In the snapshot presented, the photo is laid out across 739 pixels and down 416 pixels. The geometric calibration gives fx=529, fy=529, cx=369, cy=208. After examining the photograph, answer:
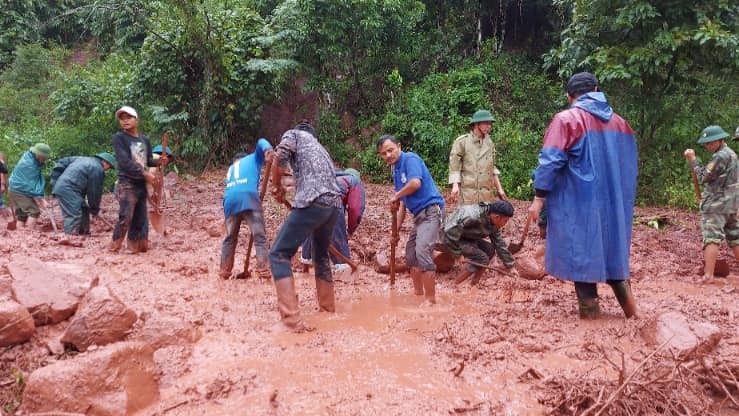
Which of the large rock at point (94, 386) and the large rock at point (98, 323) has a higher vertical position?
the large rock at point (98, 323)

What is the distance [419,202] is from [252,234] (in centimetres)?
179

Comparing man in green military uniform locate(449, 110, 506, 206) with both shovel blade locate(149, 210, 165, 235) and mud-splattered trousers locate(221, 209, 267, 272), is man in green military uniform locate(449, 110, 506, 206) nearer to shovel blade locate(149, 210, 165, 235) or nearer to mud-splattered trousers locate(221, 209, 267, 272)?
mud-splattered trousers locate(221, 209, 267, 272)

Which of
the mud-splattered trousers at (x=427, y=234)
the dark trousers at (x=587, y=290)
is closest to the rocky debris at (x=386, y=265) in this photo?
the mud-splattered trousers at (x=427, y=234)

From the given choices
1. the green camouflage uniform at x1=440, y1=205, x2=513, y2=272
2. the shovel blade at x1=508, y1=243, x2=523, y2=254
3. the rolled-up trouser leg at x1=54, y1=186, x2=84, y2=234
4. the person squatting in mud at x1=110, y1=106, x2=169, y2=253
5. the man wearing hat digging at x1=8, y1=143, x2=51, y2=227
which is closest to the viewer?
the green camouflage uniform at x1=440, y1=205, x2=513, y2=272

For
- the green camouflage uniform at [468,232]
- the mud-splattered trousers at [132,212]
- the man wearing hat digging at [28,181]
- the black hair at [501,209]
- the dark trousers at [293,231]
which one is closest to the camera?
the dark trousers at [293,231]

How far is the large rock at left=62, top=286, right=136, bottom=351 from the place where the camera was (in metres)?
3.24

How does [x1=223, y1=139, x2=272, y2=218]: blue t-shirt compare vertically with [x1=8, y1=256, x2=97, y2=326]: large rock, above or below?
above

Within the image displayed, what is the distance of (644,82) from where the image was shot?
30.8 feet

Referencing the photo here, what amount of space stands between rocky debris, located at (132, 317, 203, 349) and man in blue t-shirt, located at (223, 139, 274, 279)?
184 centimetres

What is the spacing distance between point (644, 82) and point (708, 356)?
7.72 metres

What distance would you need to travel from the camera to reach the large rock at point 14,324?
3205mm

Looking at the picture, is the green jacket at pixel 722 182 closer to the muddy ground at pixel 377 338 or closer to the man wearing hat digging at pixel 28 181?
the muddy ground at pixel 377 338

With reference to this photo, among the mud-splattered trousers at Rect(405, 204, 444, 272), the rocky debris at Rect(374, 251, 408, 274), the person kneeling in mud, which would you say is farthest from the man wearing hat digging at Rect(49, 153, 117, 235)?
the person kneeling in mud

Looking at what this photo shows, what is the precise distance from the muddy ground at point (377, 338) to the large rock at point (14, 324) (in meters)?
0.07
